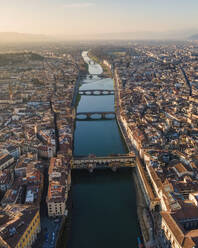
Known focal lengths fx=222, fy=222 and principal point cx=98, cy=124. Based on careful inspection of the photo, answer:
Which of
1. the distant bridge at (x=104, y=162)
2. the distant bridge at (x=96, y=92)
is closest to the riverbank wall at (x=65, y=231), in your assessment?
the distant bridge at (x=104, y=162)

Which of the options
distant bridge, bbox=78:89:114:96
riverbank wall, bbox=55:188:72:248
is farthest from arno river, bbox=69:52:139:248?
distant bridge, bbox=78:89:114:96

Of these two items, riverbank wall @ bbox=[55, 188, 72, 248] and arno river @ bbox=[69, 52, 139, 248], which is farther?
arno river @ bbox=[69, 52, 139, 248]

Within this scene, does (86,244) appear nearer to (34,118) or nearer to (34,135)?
(34,135)

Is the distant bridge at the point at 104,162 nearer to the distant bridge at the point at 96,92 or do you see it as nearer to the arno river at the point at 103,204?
the arno river at the point at 103,204

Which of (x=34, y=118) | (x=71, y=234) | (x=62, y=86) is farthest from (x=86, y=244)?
(x=62, y=86)

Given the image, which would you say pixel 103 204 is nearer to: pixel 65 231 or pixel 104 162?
pixel 65 231

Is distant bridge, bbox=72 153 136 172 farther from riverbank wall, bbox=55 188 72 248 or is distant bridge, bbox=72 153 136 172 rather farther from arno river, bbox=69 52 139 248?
riverbank wall, bbox=55 188 72 248
